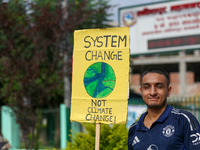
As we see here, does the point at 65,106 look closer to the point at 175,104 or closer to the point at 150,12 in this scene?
the point at 175,104

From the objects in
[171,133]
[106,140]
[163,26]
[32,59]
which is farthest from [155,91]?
[163,26]

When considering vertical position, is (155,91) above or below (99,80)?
below

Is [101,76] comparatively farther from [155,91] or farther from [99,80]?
[155,91]

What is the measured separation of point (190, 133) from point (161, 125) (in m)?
0.25

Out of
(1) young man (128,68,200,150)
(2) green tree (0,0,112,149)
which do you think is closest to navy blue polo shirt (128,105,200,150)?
(1) young man (128,68,200,150)

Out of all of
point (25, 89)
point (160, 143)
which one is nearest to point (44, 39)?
point (25, 89)

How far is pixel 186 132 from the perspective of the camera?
7.64 feet

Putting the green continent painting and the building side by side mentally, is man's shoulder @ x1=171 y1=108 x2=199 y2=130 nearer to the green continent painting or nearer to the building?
the green continent painting

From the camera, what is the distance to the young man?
233 cm

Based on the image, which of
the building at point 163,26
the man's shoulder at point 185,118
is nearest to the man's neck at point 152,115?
the man's shoulder at point 185,118

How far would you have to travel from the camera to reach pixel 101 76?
3.81 m

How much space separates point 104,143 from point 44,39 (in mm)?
3685

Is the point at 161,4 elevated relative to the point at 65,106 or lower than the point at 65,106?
elevated

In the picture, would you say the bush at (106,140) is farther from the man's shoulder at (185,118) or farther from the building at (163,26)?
the building at (163,26)
